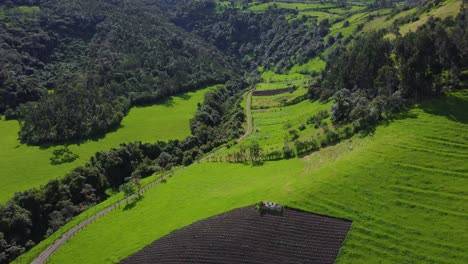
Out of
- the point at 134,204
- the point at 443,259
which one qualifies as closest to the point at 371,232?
the point at 443,259

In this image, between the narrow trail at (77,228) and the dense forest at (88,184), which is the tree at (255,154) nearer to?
the narrow trail at (77,228)

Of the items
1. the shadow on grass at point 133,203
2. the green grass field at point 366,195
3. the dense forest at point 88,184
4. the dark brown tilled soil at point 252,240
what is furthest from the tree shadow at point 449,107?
the shadow on grass at point 133,203

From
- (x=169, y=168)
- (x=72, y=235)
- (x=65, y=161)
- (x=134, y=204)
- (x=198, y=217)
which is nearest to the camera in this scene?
(x=198, y=217)

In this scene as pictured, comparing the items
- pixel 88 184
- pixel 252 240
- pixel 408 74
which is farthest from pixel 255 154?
pixel 88 184

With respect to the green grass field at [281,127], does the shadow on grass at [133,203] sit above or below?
below

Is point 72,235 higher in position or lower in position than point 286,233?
lower

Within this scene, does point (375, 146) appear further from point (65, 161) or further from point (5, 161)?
point (5, 161)
